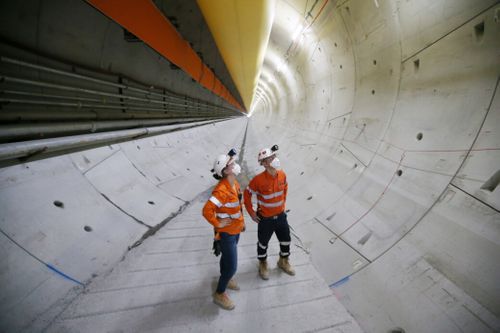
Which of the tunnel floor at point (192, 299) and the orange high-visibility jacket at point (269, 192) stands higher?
the orange high-visibility jacket at point (269, 192)

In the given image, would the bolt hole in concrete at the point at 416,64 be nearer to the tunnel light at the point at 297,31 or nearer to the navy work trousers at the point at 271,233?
the navy work trousers at the point at 271,233

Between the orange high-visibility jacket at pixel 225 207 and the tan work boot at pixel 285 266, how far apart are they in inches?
30.8

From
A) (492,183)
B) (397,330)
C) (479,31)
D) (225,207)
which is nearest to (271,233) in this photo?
(225,207)

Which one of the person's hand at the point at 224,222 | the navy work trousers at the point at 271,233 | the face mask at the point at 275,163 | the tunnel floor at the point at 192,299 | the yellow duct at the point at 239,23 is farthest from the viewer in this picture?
the yellow duct at the point at 239,23

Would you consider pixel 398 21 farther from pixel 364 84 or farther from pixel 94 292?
pixel 94 292

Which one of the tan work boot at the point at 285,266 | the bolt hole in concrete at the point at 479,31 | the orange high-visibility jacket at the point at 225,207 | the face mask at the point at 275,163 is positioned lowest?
the tan work boot at the point at 285,266

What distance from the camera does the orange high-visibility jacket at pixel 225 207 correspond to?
167 cm

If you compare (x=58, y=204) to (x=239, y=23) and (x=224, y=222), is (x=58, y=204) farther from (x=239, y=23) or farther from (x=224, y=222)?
(x=239, y=23)

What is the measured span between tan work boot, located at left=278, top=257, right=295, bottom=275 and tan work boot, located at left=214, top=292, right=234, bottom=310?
70 cm

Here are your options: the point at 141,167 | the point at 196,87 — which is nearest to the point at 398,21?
the point at 141,167

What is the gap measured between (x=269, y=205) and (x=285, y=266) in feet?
2.32

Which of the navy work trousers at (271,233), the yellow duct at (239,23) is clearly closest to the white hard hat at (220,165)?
the navy work trousers at (271,233)

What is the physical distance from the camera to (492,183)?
1446 mm

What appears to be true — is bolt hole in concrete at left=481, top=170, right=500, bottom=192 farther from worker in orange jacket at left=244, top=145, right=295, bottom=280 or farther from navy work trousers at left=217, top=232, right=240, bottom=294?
navy work trousers at left=217, top=232, right=240, bottom=294
